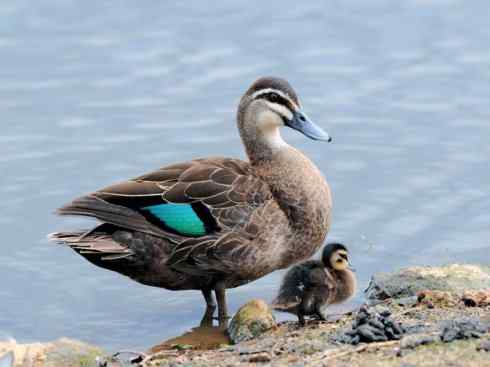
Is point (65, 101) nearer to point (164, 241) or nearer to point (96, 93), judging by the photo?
point (96, 93)

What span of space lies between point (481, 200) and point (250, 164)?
2.39 meters

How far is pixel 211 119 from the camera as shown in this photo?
10.5 m

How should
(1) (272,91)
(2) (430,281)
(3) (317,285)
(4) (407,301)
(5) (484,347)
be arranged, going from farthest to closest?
(1) (272,91) < (2) (430,281) < (3) (317,285) < (4) (407,301) < (5) (484,347)

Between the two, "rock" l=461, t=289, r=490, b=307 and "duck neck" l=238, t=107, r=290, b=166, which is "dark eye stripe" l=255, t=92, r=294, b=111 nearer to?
"duck neck" l=238, t=107, r=290, b=166

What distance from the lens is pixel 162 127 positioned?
34.0ft

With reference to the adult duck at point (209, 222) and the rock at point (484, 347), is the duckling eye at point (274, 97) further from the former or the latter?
the rock at point (484, 347)

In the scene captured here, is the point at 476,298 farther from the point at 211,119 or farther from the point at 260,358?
the point at 211,119

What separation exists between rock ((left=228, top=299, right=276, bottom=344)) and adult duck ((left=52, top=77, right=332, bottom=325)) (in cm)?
53

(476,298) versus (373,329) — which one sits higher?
(476,298)

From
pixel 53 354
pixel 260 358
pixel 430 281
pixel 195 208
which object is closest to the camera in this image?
pixel 260 358

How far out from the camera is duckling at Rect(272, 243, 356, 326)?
7086 millimetres

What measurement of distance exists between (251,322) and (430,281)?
3.88ft

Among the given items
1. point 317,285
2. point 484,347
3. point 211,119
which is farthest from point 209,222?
point 211,119

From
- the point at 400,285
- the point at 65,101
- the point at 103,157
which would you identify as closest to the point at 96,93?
the point at 65,101
